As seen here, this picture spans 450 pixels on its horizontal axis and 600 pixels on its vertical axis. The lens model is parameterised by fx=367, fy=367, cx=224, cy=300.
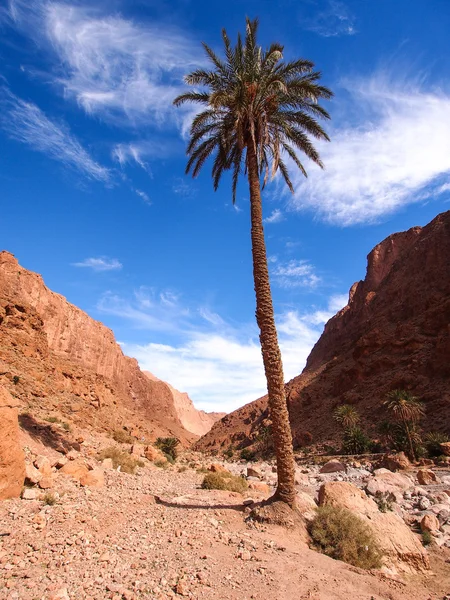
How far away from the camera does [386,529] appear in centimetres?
809

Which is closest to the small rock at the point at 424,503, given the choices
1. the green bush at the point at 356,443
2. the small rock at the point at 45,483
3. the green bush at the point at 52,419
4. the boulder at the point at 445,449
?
the small rock at the point at 45,483

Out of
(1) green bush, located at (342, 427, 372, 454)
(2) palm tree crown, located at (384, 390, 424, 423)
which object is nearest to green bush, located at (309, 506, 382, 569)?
(2) palm tree crown, located at (384, 390, 424, 423)

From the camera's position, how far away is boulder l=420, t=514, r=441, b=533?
9.69m

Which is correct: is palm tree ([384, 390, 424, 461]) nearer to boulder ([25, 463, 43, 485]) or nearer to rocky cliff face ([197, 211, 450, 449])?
rocky cliff face ([197, 211, 450, 449])

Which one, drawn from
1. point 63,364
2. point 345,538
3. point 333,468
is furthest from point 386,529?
point 63,364

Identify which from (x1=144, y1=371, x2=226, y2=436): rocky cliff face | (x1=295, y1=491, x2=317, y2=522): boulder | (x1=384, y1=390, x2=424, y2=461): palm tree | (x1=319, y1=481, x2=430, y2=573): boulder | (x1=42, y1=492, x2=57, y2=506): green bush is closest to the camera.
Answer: (x1=319, y1=481, x2=430, y2=573): boulder

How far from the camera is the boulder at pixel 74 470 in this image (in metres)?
10.2

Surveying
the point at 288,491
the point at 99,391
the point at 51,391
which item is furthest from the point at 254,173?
the point at 99,391

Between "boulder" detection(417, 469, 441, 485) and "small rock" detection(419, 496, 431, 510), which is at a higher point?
"boulder" detection(417, 469, 441, 485)

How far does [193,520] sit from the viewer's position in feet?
25.6

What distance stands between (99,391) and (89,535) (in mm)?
39582

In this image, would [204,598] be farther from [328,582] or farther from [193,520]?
[193,520]

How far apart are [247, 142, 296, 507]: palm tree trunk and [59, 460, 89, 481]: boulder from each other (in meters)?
5.49

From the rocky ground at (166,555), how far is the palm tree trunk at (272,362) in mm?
1090
